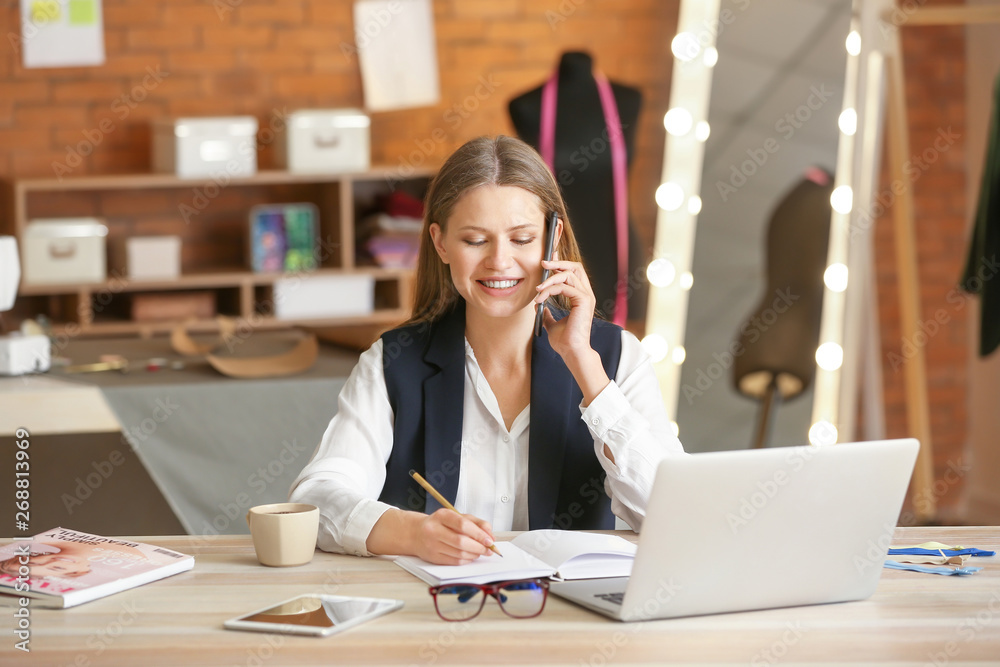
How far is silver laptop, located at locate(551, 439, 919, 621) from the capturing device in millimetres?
1092

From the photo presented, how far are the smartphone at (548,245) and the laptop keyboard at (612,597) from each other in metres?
0.57

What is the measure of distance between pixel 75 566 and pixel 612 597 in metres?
0.62

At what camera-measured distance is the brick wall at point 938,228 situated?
4.22 m

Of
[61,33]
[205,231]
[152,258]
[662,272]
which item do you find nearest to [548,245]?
[662,272]

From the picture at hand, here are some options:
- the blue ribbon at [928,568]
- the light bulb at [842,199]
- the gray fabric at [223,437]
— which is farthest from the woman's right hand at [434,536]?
the light bulb at [842,199]

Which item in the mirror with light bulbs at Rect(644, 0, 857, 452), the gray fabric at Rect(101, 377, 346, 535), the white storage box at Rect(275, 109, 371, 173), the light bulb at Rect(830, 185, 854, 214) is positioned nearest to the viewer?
the gray fabric at Rect(101, 377, 346, 535)

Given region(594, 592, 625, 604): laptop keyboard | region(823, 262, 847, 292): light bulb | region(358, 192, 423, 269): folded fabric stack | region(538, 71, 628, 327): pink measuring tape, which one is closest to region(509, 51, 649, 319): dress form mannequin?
region(538, 71, 628, 327): pink measuring tape

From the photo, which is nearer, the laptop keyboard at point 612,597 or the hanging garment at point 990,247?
the laptop keyboard at point 612,597

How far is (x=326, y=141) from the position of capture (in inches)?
158

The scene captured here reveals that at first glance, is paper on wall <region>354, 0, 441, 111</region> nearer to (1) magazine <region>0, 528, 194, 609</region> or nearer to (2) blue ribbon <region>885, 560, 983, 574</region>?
(1) magazine <region>0, 528, 194, 609</region>

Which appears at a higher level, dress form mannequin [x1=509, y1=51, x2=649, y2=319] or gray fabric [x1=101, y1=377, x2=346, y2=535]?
dress form mannequin [x1=509, y1=51, x2=649, y2=319]

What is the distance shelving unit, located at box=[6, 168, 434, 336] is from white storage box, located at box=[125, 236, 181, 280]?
0.04m

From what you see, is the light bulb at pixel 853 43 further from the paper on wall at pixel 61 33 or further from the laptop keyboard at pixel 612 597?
the paper on wall at pixel 61 33

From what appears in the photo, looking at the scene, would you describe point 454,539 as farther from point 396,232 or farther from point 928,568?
point 396,232
